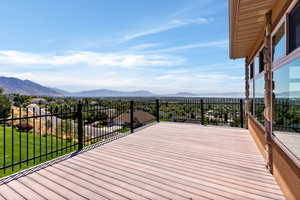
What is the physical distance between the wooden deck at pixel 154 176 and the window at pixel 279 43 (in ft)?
6.18

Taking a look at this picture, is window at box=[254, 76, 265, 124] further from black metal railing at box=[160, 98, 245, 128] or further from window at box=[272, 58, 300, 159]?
black metal railing at box=[160, 98, 245, 128]

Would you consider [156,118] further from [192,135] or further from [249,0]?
[249,0]

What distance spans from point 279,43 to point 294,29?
56 centimetres

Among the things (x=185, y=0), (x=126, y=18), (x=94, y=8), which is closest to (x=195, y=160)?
(x=185, y=0)

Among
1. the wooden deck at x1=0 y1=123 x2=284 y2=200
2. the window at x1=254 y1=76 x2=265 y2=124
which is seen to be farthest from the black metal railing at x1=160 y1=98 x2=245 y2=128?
the wooden deck at x1=0 y1=123 x2=284 y2=200

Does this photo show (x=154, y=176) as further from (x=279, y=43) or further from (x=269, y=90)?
(x=279, y=43)

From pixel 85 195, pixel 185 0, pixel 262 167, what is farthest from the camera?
pixel 185 0

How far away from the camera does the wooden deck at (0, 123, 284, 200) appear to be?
2.32 metres

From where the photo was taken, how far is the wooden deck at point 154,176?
2316 mm

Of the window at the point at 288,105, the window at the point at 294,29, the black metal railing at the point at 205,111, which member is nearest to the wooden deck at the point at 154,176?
the window at the point at 288,105

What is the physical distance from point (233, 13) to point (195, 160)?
2782 mm

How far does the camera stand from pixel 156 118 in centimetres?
848

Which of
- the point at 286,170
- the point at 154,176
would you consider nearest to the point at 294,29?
the point at 286,170

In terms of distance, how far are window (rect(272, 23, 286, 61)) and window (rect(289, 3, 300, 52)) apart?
0.71ft
